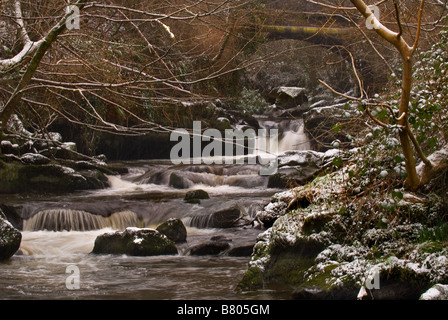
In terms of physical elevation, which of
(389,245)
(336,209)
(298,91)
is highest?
(298,91)

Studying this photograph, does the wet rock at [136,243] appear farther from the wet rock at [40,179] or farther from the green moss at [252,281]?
the wet rock at [40,179]

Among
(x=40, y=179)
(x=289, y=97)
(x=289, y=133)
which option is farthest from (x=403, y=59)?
(x=289, y=97)

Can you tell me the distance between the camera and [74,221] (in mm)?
10695

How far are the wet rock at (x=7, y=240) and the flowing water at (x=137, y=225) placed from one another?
166 millimetres

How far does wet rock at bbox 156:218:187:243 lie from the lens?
30.5ft

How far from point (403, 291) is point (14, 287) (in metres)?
4.72

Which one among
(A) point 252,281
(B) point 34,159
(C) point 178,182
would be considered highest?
(B) point 34,159

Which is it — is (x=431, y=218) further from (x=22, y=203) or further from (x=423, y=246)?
(x=22, y=203)


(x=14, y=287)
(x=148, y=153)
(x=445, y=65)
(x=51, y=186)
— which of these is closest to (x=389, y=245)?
(x=445, y=65)

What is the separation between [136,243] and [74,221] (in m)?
2.63

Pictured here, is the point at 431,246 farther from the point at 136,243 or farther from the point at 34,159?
the point at 34,159

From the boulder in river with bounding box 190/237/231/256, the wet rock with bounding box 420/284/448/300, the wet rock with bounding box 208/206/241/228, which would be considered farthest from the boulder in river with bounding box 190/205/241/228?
the wet rock with bounding box 420/284/448/300

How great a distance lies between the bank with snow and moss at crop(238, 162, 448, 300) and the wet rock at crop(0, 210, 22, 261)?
421 cm

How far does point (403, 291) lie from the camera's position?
4852mm
